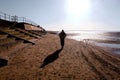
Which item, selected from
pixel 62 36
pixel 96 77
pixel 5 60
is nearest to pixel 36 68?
pixel 5 60

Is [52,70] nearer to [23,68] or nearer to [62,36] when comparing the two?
[23,68]

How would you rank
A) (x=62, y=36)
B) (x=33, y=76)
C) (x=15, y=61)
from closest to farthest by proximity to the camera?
1. (x=33, y=76)
2. (x=15, y=61)
3. (x=62, y=36)

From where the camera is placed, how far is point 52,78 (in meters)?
7.12

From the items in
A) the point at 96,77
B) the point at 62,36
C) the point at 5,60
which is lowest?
the point at 96,77

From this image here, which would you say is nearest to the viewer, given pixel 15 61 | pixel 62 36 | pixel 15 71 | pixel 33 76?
pixel 33 76

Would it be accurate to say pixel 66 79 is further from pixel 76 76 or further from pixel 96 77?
pixel 96 77

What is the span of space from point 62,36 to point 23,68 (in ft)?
28.4

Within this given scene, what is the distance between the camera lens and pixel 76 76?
7.68 m

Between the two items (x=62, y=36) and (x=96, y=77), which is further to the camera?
(x=62, y=36)

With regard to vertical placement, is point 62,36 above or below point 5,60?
above

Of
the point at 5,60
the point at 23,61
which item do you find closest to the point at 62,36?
the point at 23,61

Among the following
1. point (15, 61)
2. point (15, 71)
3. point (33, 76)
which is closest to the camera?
point (33, 76)

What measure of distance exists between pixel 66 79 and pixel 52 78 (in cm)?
67

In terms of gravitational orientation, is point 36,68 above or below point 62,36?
below
